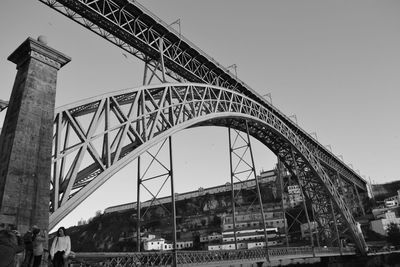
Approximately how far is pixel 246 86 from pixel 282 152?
437 inches

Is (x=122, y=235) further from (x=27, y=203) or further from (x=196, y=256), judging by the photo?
(x=27, y=203)

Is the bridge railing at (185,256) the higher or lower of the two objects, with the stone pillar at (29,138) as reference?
lower

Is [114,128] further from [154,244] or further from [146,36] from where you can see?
[154,244]

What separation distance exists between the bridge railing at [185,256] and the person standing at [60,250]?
753 mm

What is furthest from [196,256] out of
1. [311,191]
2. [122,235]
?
[122,235]

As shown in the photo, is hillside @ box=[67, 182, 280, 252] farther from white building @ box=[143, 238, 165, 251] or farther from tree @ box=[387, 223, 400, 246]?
tree @ box=[387, 223, 400, 246]

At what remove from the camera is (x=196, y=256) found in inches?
544

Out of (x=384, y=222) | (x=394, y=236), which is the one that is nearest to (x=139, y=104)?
(x=394, y=236)

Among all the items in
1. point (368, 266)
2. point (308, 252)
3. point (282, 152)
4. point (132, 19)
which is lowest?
point (368, 266)

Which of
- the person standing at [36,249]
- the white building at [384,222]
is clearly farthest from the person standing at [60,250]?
the white building at [384,222]

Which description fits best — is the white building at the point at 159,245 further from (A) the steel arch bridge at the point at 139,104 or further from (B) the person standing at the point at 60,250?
(B) the person standing at the point at 60,250

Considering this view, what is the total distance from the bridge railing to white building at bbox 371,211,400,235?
136 feet

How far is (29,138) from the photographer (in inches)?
308

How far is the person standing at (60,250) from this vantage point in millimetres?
5824
